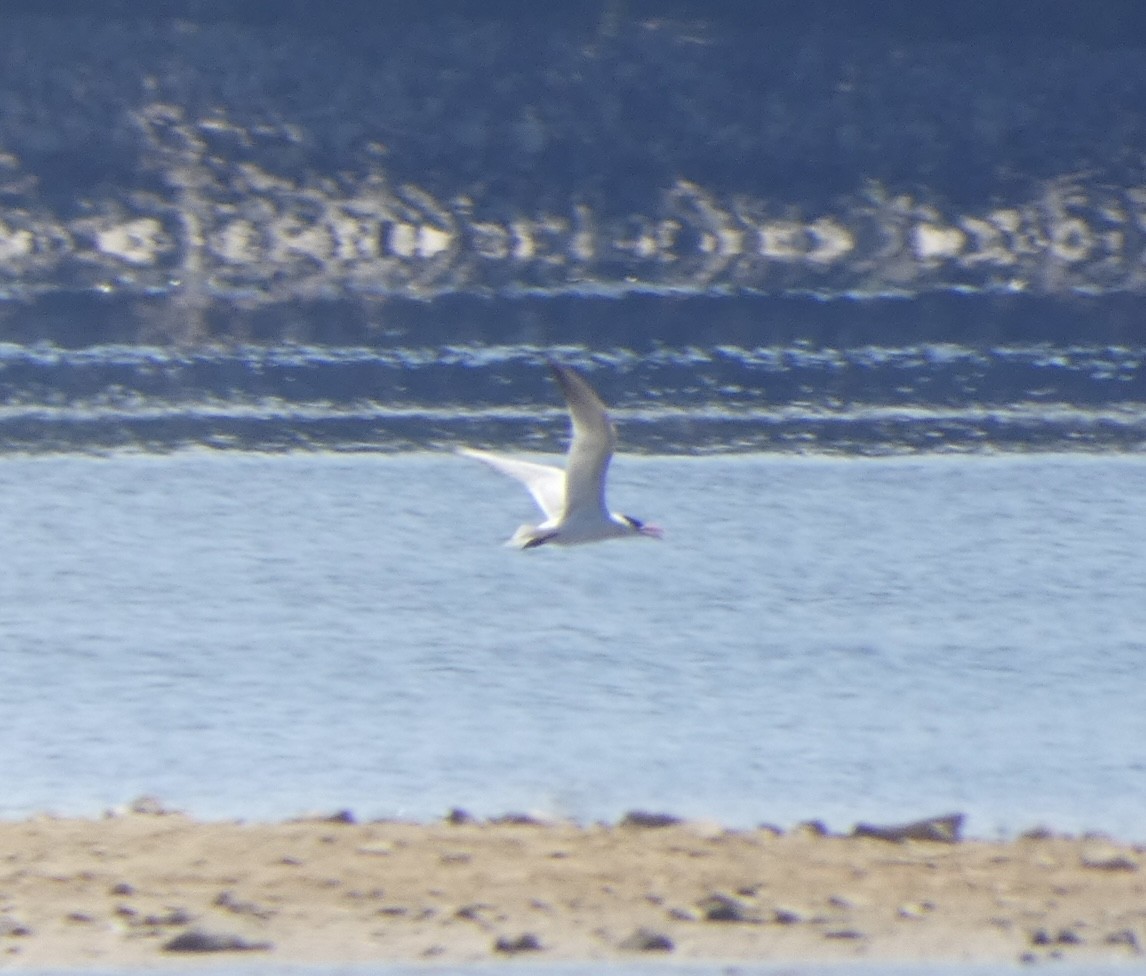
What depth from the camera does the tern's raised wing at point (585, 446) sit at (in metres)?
12.3

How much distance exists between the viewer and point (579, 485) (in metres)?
13.2

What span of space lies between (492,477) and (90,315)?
442 inches

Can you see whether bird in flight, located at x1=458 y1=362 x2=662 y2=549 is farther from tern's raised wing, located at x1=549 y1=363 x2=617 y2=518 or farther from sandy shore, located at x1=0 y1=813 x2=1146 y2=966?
sandy shore, located at x1=0 y1=813 x2=1146 y2=966

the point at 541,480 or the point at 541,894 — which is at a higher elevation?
the point at 541,480

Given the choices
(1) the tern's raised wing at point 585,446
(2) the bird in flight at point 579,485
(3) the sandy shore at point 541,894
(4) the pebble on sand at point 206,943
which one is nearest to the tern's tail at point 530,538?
(2) the bird in flight at point 579,485

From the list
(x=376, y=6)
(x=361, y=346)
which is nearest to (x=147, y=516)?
(x=361, y=346)

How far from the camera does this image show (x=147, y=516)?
67.9 ft

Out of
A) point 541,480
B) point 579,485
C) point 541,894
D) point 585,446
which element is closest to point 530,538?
point 579,485

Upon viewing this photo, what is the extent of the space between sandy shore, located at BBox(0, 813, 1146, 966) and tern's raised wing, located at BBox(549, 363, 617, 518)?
5.95 feet

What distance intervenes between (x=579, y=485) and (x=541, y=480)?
27.6 inches

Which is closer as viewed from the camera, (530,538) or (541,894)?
(541,894)

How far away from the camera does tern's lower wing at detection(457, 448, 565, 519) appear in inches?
536

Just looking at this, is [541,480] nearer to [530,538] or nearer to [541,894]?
[530,538]

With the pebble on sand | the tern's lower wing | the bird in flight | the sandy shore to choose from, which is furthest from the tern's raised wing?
the pebble on sand
